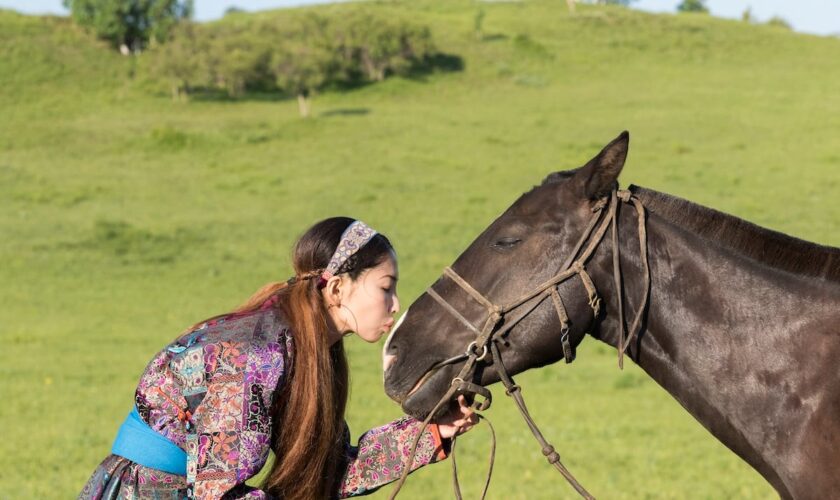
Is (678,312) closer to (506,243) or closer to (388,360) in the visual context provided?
(506,243)

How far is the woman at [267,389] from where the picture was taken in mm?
3408

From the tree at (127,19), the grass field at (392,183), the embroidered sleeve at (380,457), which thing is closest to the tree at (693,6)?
the grass field at (392,183)

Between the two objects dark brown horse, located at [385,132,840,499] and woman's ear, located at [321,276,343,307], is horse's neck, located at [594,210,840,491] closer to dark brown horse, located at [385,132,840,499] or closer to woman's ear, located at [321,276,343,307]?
dark brown horse, located at [385,132,840,499]

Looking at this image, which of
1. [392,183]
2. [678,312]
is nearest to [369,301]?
[678,312]

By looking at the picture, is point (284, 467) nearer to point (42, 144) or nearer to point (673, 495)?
point (673, 495)

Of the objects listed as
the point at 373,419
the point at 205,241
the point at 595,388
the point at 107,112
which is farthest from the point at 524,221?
the point at 107,112

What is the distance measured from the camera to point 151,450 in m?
3.62

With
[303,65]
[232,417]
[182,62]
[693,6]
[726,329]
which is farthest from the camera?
[693,6]

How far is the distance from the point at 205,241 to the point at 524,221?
23.6 meters

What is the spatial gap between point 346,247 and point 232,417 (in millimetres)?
733

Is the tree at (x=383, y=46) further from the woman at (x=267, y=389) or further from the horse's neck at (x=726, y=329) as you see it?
the horse's neck at (x=726, y=329)

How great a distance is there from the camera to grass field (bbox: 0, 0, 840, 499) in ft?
39.8

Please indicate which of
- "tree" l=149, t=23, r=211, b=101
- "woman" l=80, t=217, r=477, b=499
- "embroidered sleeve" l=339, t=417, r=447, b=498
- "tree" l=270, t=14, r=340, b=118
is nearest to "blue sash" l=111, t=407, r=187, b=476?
"woman" l=80, t=217, r=477, b=499

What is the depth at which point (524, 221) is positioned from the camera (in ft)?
11.9
